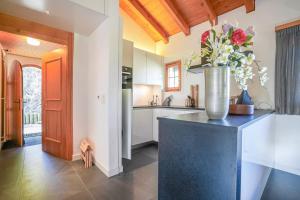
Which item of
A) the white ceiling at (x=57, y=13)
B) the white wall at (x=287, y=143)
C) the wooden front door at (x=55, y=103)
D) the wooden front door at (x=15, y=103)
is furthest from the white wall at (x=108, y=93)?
the white wall at (x=287, y=143)

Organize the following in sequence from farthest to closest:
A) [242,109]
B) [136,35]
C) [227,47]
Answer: [136,35], [242,109], [227,47]

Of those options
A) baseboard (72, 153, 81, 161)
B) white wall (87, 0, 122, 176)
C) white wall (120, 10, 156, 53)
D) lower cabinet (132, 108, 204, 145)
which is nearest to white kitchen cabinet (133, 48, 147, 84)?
white wall (120, 10, 156, 53)

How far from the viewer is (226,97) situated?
104cm

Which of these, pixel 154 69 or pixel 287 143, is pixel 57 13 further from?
pixel 287 143

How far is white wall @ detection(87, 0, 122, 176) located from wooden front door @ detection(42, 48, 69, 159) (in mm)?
712

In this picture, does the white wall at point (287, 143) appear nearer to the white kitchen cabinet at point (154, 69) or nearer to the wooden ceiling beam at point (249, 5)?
the wooden ceiling beam at point (249, 5)

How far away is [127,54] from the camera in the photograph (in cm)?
319

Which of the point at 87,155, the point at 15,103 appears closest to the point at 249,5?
the point at 87,155

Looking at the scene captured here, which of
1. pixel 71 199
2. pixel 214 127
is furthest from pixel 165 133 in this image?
pixel 71 199

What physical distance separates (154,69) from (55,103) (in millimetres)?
2334

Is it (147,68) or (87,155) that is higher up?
(147,68)

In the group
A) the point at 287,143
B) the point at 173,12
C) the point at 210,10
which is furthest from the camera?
the point at 173,12

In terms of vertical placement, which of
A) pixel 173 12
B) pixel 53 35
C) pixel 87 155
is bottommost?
pixel 87 155

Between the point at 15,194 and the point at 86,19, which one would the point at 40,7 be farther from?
the point at 15,194
